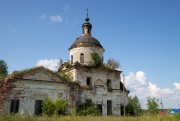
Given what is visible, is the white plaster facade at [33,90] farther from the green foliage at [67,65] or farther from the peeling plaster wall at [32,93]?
the green foliage at [67,65]

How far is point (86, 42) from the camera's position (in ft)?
96.2

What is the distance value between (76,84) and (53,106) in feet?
13.4

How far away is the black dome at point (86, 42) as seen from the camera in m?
29.3

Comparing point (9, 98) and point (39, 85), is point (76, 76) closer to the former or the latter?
point (39, 85)

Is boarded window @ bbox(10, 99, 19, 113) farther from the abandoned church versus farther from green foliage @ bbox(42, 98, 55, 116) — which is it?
green foliage @ bbox(42, 98, 55, 116)

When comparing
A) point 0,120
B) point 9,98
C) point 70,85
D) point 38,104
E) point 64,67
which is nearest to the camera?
point 0,120

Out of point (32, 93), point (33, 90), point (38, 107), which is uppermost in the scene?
point (33, 90)

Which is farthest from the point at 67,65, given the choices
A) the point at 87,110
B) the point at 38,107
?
the point at 38,107

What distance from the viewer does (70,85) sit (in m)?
25.6

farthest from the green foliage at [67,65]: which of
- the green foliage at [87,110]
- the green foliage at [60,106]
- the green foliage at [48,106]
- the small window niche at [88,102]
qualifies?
the green foliage at [48,106]

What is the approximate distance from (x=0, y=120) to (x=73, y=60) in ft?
65.2

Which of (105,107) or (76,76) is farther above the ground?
(76,76)

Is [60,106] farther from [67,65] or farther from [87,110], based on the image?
[67,65]

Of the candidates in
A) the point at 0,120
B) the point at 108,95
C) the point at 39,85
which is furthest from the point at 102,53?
the point at 0,120
